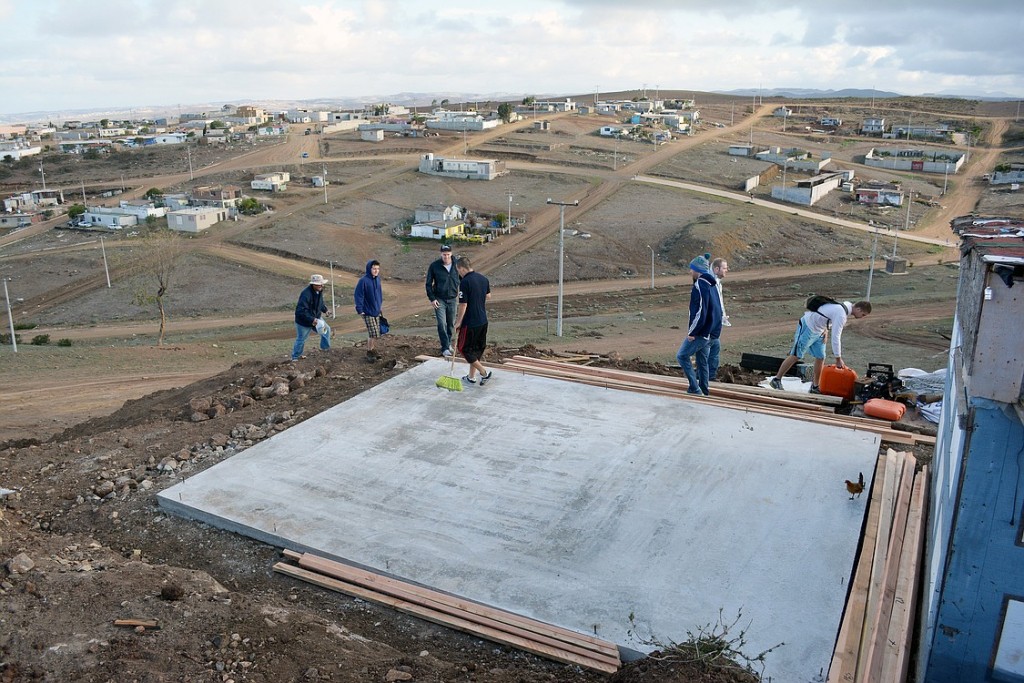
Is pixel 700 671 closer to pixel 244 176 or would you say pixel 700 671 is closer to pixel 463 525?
pixel 463 525

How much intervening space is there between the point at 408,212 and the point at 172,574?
171 feet

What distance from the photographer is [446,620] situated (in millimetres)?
5230

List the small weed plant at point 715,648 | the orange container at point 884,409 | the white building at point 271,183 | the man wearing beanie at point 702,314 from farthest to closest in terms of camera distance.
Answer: the white building at point 271,183
the man wearing beanie at point 702,314
the orange container at point 884,409
the small weed plant at point 715,648

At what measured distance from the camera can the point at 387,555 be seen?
5918 mm

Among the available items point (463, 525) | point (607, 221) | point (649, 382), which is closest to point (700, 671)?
point (463, 525)

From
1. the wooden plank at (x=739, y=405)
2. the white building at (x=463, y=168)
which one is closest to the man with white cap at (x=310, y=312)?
the wooden plank at (x=739, y=405)

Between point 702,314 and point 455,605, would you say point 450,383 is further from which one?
point 455,605

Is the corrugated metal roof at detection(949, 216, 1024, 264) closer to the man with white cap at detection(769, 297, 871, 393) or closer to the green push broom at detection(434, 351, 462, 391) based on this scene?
the man with white cap at detection(769, 297, 871, 393)

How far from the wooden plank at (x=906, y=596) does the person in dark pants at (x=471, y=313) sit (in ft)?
15.8

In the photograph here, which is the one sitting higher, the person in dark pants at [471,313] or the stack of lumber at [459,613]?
the person in dark pants at [471,313]

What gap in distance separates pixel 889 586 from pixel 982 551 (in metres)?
1.22

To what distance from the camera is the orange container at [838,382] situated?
927 centimetres

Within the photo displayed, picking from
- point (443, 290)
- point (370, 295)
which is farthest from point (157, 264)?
point (443, 290)

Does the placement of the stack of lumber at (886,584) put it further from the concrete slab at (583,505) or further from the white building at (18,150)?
the white building at (18,150)
